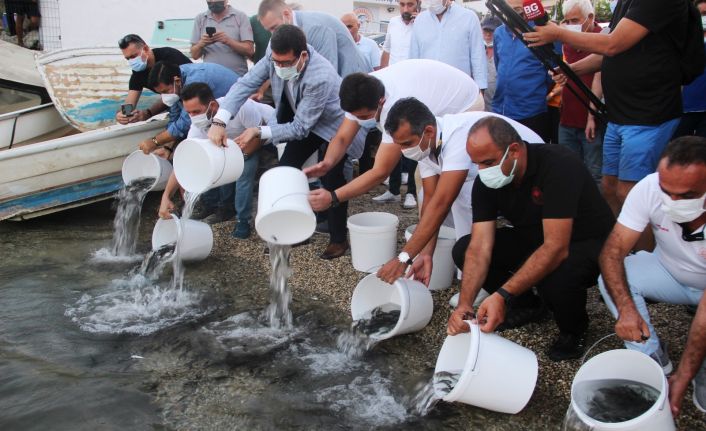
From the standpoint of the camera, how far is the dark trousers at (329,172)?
465cm

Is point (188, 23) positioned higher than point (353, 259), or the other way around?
point (188, 23)

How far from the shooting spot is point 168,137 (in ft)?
18.0

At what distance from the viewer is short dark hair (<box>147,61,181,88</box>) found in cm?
518

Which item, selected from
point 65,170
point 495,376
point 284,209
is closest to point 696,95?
point 495,376

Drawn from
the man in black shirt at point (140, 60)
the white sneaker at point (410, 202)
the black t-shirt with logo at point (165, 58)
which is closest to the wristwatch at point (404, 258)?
the white sneaker at point (410, 202)

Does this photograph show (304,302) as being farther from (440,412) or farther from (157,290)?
(440,412)

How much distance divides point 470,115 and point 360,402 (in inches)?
67.4

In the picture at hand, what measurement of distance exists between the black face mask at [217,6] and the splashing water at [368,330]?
3.94 metres

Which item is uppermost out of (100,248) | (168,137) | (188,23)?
(188,23)

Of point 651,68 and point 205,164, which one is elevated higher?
point 651,68

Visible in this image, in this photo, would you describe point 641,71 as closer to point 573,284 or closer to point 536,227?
point 536,227

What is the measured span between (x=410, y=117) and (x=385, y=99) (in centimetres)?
59

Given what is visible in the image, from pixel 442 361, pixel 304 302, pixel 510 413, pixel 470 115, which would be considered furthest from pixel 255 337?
pixel 470 115

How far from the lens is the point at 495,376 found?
8.44 feet
